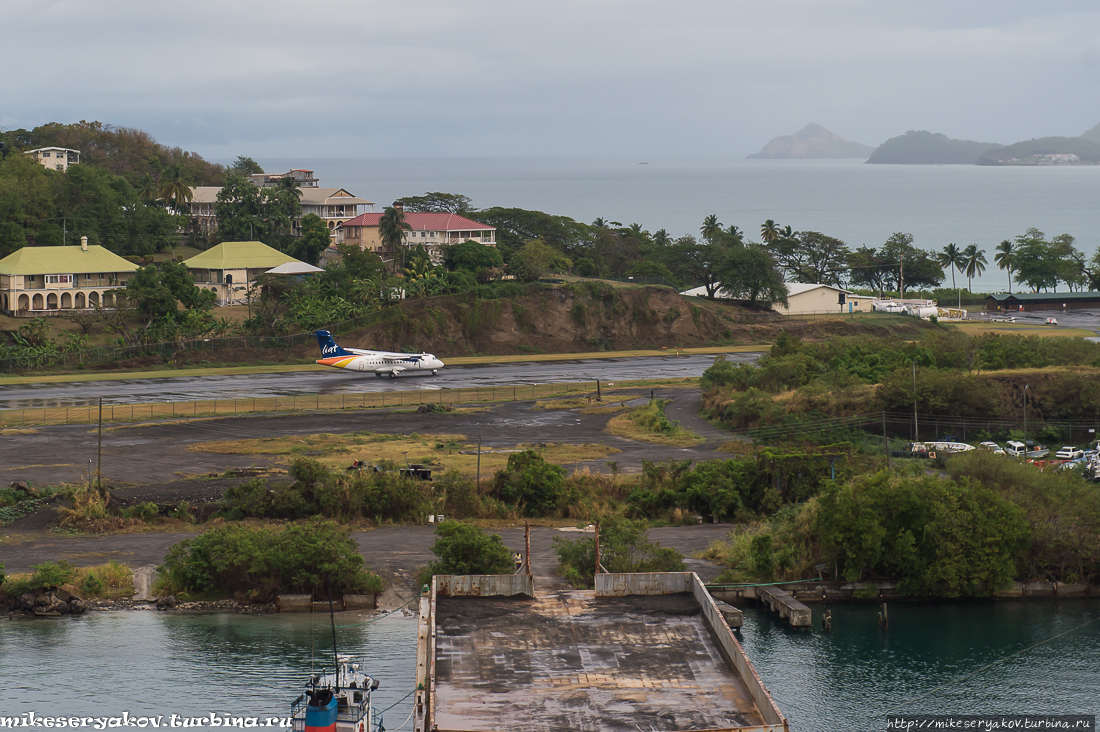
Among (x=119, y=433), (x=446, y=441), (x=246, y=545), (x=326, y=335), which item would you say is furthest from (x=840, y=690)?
(x=326, y=335)

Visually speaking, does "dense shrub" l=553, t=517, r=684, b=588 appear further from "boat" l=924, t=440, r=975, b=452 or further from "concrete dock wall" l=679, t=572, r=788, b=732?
"boat" l=924, t=440, r=975, b=452

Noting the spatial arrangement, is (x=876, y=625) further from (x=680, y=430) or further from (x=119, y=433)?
(x=119, y=433)

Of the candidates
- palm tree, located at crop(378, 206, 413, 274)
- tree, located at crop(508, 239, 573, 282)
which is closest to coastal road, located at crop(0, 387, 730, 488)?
tree, located at crop(508, 239, 573, 282)

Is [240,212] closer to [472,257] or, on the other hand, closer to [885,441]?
[472,257]

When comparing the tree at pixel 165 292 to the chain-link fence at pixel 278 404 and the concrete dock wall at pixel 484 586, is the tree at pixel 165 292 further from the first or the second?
the concrete dock wall at pixel 484 586

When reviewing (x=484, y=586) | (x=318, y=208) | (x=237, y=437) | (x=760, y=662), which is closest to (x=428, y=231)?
(x=318, y=208)
